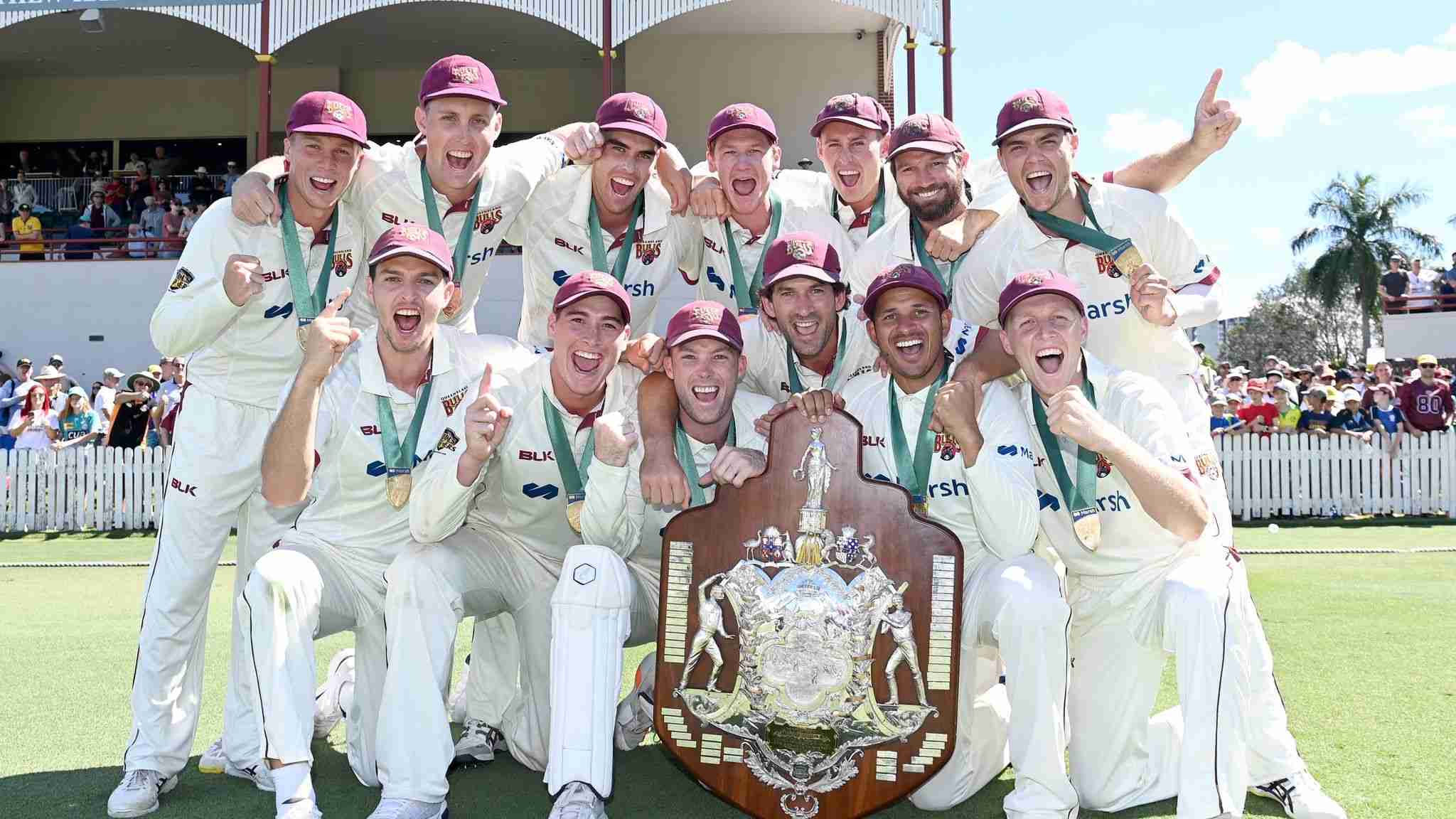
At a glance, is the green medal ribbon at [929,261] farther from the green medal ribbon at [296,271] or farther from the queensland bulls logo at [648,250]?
the green medal ribbon at [296,271]

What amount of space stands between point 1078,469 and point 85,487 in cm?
1419

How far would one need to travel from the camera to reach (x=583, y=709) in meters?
3.86

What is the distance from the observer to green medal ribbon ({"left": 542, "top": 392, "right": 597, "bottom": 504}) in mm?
4477

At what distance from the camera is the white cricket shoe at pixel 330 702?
5.30 m

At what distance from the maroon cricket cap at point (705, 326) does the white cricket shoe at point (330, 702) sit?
228 centimetres

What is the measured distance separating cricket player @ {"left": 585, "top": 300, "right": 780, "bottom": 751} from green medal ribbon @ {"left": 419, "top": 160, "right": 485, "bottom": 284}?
119cm

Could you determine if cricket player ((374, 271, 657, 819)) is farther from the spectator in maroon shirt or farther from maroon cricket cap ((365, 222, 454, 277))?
the spectator in maroon shirt

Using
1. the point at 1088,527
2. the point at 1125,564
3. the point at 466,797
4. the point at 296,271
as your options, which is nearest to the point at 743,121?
the point at 296,271

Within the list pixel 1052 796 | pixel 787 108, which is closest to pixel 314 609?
pixel 1052 796

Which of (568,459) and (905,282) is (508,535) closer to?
(568,459)

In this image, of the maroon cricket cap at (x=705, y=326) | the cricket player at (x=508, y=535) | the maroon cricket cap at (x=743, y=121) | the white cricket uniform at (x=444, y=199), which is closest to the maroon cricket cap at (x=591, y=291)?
the cricket player at (x=508, y=535)

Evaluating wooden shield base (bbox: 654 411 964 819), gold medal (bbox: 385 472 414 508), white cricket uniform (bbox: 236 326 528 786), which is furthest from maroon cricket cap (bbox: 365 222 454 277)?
wooden shield base (bbox: 654 411 964 819)

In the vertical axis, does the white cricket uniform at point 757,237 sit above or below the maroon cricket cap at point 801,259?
above

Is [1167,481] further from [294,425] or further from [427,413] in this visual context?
[294,425]
